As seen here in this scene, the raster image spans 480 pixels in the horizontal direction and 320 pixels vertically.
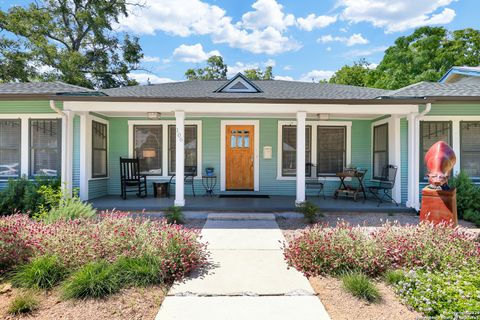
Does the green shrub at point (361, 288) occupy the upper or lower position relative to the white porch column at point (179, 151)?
lower

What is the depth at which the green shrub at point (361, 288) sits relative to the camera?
309cm

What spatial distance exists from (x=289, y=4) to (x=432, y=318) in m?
12.0

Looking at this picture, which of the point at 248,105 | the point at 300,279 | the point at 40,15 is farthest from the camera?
the point at 40,15

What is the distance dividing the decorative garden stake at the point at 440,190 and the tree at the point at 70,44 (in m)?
19.1

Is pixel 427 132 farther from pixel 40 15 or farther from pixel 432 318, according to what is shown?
pixel 40 15

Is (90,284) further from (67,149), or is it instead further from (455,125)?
(455,125)

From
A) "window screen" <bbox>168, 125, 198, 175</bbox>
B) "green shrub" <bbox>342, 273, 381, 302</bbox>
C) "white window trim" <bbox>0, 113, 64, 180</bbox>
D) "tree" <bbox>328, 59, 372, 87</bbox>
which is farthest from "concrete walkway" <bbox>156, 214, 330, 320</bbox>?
"tree" <bbox>328, 59, 372, 87</bbox>

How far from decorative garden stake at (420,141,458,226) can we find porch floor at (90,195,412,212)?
8.37ft

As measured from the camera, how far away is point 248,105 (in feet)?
23.7

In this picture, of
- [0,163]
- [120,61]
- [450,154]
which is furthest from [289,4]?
[120,61]

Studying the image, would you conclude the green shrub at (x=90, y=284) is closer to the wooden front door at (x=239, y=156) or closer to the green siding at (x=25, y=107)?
the green siding at (x=25, y=107)

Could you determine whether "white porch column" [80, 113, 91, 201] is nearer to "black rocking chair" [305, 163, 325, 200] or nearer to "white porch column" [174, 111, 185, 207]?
"white porch column" [174, 111, 185, 207]

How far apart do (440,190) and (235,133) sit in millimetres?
5661

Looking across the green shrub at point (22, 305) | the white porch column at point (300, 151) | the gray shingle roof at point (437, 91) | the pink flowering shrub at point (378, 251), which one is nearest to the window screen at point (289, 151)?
the white porch column at point (300, 151)
